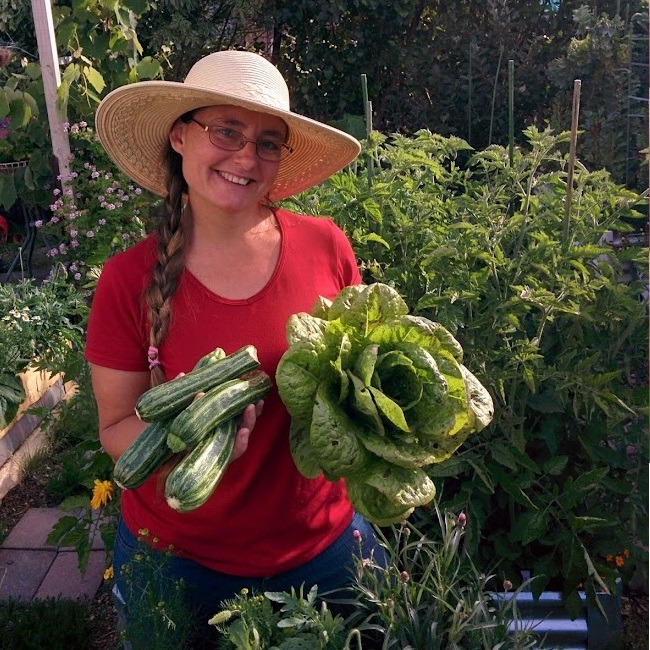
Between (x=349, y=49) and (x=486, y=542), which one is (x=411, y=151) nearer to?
(x=486, y=542)

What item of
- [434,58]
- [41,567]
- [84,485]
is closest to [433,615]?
[84,485]

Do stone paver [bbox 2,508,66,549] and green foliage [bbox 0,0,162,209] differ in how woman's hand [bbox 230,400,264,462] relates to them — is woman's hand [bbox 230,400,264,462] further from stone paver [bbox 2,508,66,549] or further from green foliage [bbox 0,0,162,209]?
green foliage [bbox 0,0,162,209]

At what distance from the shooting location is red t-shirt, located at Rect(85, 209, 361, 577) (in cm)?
211

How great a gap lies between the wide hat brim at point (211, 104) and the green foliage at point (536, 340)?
0.90 feet

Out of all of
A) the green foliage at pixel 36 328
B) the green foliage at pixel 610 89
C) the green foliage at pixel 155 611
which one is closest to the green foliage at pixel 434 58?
the green foliage at pixel 610 89

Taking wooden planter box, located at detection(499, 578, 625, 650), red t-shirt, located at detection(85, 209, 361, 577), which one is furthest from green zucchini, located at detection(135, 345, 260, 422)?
wooden planter box, located at detection(499, 578, 625, 650)

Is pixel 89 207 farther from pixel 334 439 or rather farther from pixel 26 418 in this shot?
pixel 334 439

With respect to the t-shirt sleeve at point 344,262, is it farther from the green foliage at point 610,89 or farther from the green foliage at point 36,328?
the green foliage at point 610,89

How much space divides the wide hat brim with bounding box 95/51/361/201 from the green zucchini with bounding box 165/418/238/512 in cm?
84

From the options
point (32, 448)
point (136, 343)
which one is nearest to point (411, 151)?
point (136, 343)

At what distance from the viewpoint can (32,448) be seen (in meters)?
4.30

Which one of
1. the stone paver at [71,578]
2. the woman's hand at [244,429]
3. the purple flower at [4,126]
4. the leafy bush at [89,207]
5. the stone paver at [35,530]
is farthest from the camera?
the purple flower at [4,126]

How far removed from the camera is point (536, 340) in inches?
90.4

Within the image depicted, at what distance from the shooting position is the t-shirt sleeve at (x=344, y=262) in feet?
7.64
